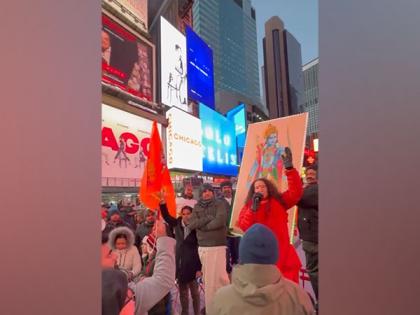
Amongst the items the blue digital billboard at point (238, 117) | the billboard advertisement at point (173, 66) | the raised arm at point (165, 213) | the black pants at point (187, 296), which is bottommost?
the black pants at point (187, 296)

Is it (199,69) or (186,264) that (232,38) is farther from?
(186,264)

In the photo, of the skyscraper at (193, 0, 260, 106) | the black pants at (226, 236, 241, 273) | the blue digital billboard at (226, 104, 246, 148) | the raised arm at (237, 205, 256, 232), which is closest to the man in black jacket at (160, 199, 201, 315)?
the raised arm at (237, 205, 256, 232)

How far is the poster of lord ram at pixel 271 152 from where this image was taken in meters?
3.14

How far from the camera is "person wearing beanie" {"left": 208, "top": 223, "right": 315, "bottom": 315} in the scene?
4.28ft

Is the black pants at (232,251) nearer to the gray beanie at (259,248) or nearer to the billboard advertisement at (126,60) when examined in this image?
the gray beanie at (259,248)

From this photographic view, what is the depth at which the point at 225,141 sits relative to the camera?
9.69 meters

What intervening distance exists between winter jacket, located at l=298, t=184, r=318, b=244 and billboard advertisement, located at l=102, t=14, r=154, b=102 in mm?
6508

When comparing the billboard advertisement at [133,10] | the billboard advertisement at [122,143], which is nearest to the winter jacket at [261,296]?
the billboard advertisement at [122,143]

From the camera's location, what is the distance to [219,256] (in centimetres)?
335

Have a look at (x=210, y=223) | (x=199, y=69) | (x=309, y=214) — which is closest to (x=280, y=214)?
(x=309, y=214)

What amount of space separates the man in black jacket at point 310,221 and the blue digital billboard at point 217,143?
552 cm

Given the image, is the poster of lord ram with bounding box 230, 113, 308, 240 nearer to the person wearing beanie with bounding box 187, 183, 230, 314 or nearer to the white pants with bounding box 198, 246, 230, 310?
the person wearing beanie with bounding box 187, 183, 230, 314

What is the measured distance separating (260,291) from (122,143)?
7.42 m
